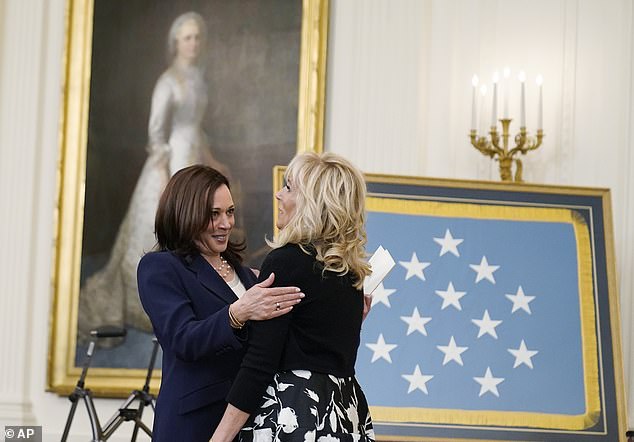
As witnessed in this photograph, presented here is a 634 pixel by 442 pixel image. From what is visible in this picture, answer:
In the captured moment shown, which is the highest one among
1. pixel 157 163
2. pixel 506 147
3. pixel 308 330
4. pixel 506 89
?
pixel 506 89

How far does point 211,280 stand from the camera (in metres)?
3.28

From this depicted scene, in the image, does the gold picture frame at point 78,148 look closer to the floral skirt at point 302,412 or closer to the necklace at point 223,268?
the necklace at point 223,268

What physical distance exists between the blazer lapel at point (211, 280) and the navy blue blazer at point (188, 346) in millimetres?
14

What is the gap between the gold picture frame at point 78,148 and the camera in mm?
6465

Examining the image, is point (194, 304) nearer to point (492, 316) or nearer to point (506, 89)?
point (492, 316)

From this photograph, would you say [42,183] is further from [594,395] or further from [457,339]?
[594,395]

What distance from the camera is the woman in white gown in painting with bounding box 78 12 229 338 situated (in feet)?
21.5

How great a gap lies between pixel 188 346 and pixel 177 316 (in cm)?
12

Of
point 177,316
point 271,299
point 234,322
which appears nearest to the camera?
point 271,299

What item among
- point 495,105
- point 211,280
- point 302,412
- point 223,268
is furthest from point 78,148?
point 302,412

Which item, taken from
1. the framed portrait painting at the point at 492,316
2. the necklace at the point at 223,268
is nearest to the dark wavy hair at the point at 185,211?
the necklace at the point at 223,268

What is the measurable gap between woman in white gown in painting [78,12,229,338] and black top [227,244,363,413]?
3802mm

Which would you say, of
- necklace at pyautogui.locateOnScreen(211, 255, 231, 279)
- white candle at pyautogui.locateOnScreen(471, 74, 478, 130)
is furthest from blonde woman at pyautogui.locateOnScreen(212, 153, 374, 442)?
white candle at pyautogui.locateOnScreen(471, 74, 478, 130)

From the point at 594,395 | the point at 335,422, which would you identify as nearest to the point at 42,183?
the point at 594,395
